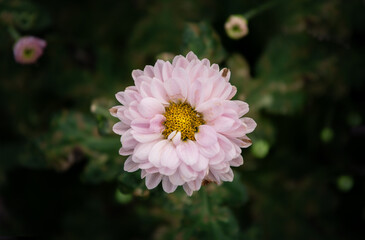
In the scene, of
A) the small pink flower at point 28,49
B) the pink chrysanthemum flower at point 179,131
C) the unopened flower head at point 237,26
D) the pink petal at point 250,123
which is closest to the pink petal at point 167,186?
the pink chrysanthemum flower at point 179,131

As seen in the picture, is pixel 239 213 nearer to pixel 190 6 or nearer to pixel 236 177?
pixel 236 177

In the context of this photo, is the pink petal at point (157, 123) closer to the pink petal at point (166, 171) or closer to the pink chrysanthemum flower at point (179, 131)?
the pink chrysanthemum flower at point (179, 131)

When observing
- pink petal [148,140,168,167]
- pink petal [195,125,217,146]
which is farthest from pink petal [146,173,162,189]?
pink petal [195,125,217,146]

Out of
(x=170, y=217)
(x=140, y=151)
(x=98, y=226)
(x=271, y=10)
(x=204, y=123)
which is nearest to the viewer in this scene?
(x=140, y=151)

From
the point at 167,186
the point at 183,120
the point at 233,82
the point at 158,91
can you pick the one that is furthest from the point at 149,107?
the point at 233,82

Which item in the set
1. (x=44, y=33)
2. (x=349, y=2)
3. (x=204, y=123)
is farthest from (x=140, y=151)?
(x=349, y=2)

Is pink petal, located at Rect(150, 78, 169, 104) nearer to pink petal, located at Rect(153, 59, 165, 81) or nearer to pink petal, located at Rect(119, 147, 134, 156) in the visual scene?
pink petal, located at Rect(153, 59, 165, 81)

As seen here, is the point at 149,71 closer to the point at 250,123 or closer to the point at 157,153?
the point at 157,153
